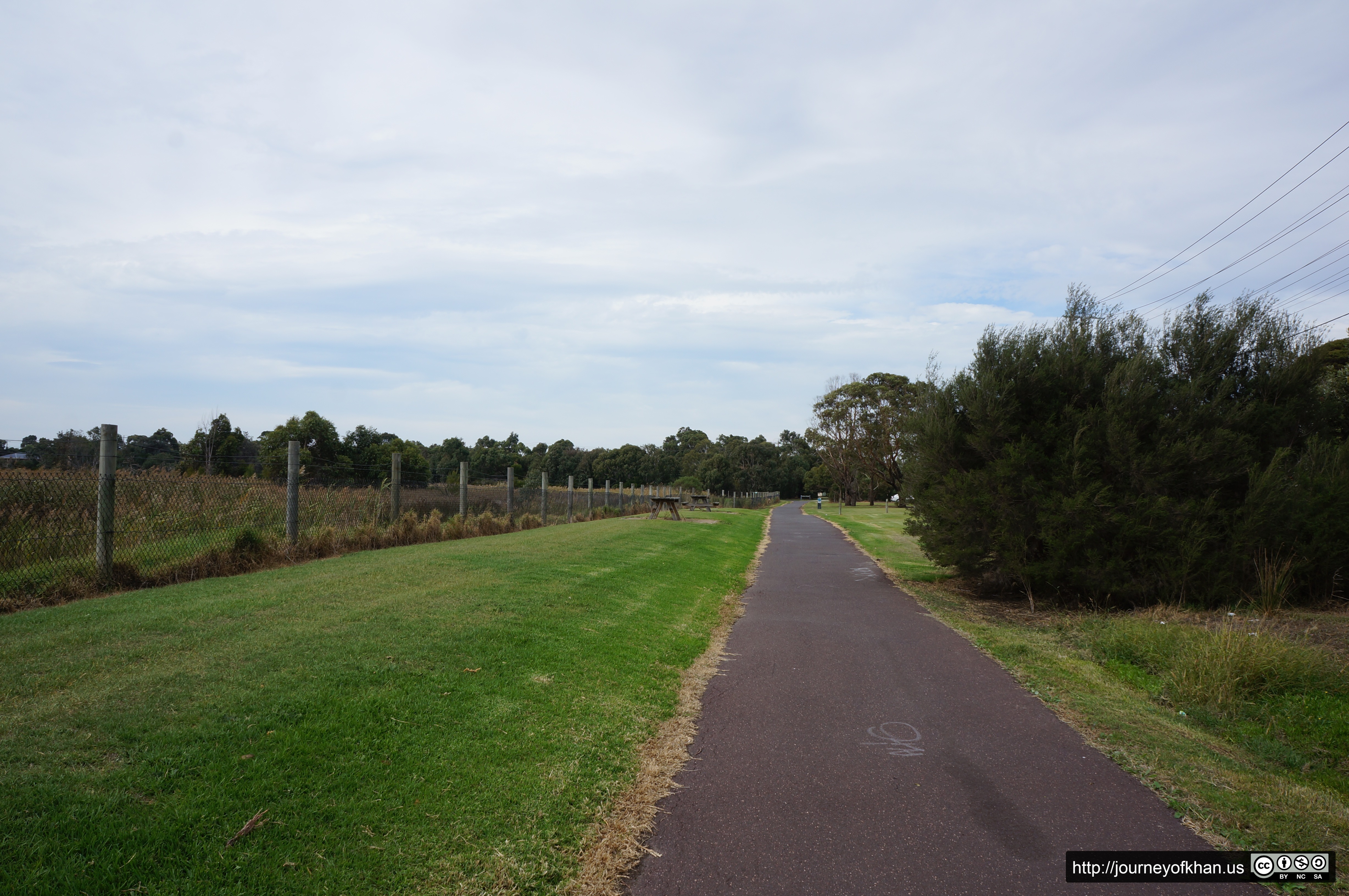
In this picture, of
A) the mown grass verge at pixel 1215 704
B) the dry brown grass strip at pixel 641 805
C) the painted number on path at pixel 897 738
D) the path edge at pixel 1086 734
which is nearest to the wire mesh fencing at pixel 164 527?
the dry brown grass strip at pixel 641 805

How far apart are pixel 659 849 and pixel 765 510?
58.0 m

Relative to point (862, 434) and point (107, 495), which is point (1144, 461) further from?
point (862, 434)

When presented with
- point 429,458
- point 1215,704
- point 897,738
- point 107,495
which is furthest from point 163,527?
point 429,458

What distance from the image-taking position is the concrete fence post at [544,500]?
78.6ft

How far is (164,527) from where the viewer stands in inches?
360

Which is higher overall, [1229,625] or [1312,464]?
[1312,464]

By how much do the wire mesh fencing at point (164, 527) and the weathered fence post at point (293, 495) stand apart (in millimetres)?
42

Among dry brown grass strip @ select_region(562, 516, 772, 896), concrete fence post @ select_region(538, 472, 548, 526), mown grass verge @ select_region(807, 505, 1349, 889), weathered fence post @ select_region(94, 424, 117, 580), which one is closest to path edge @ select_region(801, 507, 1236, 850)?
mown grass verge @ select_region(807, 505, 1349, 889)

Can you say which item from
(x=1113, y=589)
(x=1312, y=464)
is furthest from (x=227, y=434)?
(x=1312, y=464)

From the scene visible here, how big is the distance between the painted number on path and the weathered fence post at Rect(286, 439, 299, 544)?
9580 millimetres

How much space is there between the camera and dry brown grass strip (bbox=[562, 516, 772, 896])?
3588mm

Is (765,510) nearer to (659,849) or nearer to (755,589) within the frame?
(755,589)

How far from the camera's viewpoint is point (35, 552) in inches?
299

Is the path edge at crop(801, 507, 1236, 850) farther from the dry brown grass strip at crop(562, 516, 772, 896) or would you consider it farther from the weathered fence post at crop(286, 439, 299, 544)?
the weathered fence post at crop(286, 439, 299, 544)
